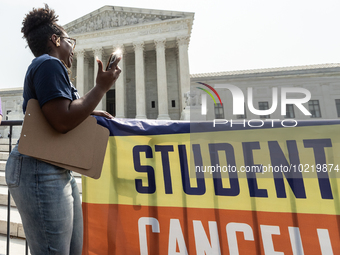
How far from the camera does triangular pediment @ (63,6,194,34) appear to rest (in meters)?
25.4

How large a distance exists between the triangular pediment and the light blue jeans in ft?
90.9

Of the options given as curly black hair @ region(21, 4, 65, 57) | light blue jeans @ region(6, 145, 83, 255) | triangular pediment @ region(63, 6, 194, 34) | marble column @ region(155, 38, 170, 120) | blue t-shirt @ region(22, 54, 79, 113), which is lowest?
light blue jeans @ region(6, 145, 83, 255)

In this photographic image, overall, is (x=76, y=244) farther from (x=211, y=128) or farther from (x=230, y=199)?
(x=211, y=128)

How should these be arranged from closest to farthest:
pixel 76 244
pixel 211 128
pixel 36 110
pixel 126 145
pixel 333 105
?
pixel 36 110, pixel 76 244, pixel 211 128, pixel 126 145, pixel 333 105

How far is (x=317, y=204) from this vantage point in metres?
1.82

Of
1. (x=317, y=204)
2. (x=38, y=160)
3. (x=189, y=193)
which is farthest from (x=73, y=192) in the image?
(x=317, y=204)

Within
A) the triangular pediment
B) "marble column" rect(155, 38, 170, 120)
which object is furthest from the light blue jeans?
the triangular pediment

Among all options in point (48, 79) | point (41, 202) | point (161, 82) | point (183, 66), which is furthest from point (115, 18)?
point (41, 202)

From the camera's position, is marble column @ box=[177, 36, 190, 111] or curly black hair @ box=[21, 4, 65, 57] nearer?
curly black hair @ box=[21, 4, 65, 57]

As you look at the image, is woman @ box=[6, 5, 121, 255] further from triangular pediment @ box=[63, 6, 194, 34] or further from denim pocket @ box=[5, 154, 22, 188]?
triangular pediment @ box=[63, 6, 194, 34]

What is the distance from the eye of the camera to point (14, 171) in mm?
1153

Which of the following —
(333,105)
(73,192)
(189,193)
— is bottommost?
(189,193)

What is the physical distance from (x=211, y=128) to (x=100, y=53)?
93.3 ft

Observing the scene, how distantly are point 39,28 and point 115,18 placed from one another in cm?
3033
